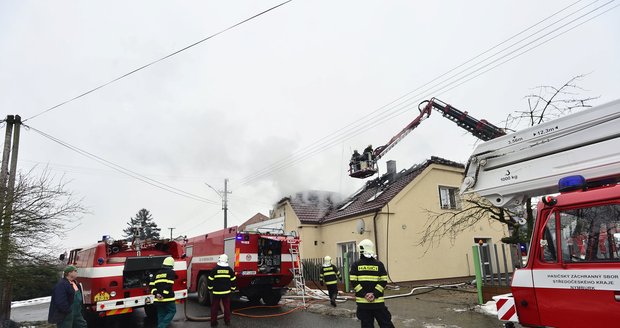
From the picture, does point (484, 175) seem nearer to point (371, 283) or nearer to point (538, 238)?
point (538, 238)

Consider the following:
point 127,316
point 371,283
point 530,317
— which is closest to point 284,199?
point 127,316

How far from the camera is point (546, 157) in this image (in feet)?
16.8

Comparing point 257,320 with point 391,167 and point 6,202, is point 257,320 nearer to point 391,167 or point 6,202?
point 6,202

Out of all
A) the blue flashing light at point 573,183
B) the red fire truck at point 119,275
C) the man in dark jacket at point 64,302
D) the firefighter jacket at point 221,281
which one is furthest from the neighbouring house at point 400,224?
the blue flashing light at point 573,183

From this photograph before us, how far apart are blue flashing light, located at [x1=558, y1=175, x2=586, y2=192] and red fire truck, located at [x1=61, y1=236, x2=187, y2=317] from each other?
741 centimetres

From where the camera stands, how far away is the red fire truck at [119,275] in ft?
27.4

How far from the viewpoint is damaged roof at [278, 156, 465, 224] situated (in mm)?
16580

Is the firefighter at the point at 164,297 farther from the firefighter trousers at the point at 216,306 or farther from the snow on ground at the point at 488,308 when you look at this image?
the snow on ground at the point at 488,308

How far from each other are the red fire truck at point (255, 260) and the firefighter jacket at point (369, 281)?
232 inches

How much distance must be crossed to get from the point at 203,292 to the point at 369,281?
320 inches

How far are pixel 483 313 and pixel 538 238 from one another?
5.00m

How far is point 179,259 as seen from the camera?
9844 mm

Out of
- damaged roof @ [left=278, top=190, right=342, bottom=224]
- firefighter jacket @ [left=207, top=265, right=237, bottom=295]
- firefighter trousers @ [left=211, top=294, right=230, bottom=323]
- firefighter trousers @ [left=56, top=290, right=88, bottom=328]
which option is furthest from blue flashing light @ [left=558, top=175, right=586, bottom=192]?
damaged roof @ [left=278, top=190, right=342, bottom=224]

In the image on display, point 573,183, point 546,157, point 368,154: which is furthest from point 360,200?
point 573,183
